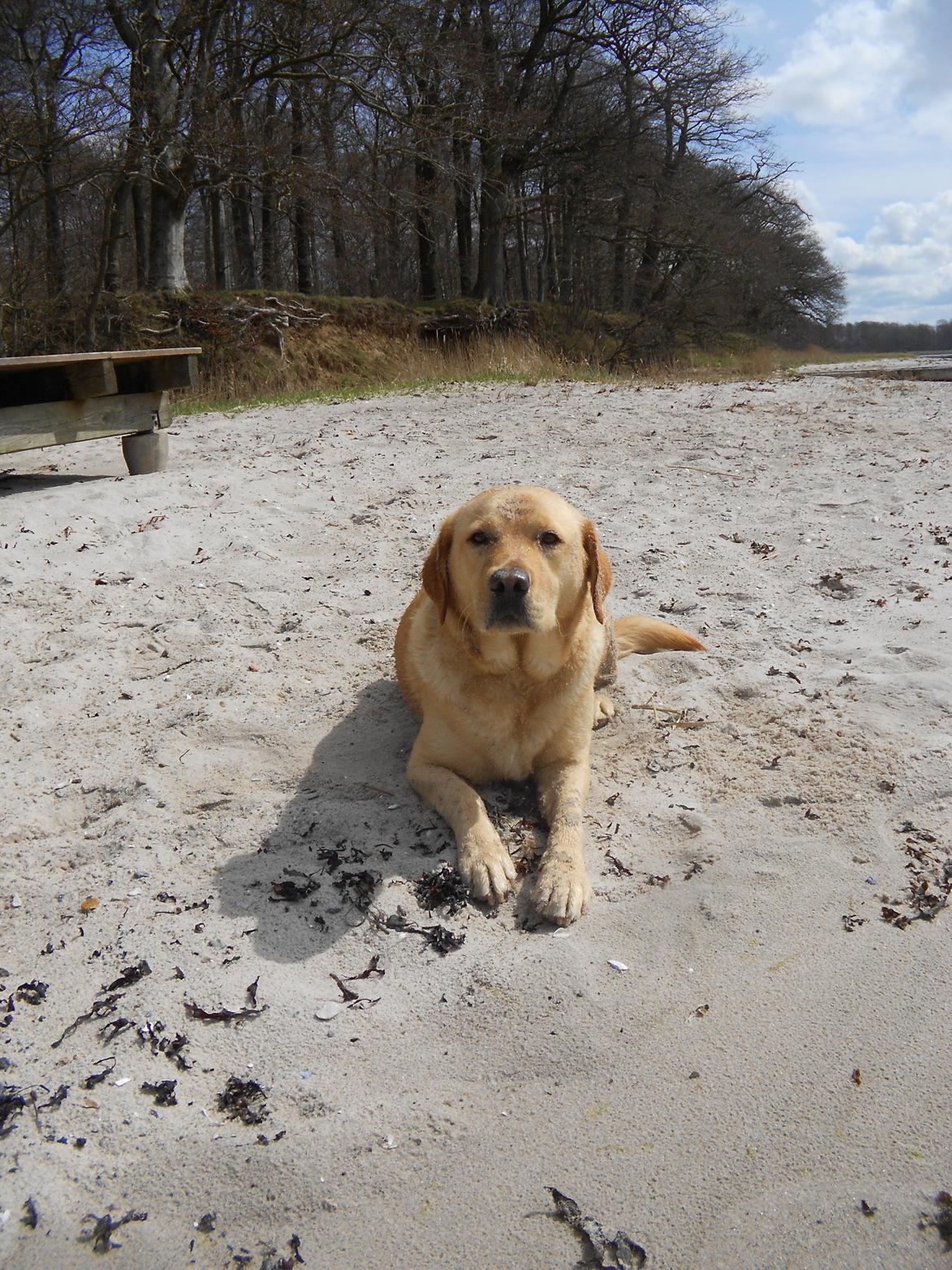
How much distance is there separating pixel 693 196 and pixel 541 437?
19.4 meters

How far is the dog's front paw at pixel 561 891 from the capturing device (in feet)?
8.77

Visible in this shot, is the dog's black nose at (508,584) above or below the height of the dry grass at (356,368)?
below

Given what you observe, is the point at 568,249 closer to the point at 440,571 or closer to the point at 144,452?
the point at 144,452

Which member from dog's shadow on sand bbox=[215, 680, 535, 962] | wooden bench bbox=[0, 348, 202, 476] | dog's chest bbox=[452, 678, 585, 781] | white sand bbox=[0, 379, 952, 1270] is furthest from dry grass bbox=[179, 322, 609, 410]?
dog's chest bbox=[452, 678, 585, 781]

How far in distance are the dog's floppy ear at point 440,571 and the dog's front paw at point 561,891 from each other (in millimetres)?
1080

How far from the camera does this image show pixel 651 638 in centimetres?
449

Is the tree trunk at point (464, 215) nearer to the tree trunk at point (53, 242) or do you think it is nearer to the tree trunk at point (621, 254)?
the tree trunk at point (621, 254)

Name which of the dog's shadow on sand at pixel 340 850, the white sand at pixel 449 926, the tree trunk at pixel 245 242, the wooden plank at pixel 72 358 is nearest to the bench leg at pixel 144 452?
the wooden plank at pixel 72 358

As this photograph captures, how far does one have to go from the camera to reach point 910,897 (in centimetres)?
267

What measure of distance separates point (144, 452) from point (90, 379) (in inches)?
26.0

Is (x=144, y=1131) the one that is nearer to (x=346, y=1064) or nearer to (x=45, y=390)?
(x=346, y=1064)

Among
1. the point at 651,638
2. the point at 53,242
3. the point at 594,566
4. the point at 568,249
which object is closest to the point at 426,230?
the point at 568,249

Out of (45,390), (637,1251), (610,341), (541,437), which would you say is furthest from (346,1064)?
(610,341)

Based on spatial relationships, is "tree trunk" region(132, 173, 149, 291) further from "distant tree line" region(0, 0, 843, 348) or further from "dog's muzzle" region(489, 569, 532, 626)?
"dog's muzzle" region(489, 569, 532, 626)
